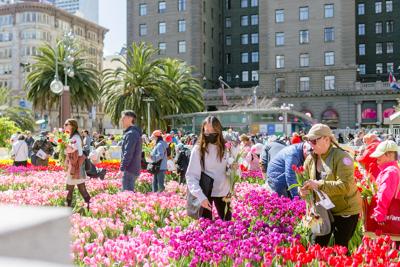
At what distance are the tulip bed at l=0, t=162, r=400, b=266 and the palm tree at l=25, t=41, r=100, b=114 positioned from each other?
3614cm

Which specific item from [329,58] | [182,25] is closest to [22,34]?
[182,25]

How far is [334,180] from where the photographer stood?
18.0 feet

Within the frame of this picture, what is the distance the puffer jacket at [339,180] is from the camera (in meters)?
5.36

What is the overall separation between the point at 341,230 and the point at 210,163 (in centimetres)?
178

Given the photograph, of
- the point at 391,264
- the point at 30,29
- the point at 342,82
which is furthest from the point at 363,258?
the point at 30,29

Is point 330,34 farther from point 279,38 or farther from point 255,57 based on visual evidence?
point 255,57

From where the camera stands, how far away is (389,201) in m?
5.62

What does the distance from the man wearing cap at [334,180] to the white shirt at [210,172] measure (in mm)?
1264

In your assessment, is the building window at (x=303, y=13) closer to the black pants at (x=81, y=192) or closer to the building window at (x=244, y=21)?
the building window at (x=244, y=21)

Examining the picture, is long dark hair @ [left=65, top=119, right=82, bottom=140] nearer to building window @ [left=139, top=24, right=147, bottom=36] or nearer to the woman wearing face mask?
the woman wearing face mask

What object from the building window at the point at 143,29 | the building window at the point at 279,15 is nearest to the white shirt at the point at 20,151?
the building window at the point at 279,15

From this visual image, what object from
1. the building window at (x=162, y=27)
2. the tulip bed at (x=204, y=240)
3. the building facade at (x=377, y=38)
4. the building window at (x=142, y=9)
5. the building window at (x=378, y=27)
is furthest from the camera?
the building window at (x=378, y=27)

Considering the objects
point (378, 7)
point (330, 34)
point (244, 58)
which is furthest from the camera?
point (244, 58)

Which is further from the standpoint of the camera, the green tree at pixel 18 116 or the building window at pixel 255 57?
the building window at pixel 255 57
